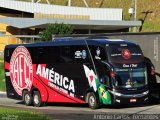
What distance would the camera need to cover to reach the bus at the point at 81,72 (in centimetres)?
2367

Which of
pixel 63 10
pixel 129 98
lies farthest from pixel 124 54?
pixel 63 10

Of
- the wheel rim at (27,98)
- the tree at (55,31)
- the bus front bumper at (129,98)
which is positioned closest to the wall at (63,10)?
the tree at (55,31)

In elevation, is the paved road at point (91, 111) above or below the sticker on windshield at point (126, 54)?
below

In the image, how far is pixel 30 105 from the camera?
28.2m

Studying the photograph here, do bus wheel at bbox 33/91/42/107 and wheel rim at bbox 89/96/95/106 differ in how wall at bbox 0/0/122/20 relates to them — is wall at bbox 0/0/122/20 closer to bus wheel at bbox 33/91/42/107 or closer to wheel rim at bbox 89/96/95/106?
bus wheel at bbox 33/91/42/107

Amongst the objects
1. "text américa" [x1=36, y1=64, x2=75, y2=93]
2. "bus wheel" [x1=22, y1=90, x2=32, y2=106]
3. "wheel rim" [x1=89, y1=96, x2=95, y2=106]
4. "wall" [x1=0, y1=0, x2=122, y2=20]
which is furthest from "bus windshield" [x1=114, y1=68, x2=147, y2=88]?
"wall" [x1=0, y1=0, x2=122, y2=20]

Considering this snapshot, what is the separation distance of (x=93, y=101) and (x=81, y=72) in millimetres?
1545

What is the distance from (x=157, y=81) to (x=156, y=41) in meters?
1.93

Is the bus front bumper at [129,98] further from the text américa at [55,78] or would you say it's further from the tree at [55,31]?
the tree at [55,31]

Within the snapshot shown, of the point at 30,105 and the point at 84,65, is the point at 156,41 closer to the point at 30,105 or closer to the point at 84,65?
the point at 84,65

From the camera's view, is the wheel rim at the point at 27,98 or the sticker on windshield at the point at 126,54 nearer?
the sticker on windshield at the point at 126,54

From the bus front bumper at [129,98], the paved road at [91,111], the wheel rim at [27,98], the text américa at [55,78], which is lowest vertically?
the wheel rim at [27,98]

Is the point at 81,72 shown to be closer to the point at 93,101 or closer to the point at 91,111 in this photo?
the point at 93,101

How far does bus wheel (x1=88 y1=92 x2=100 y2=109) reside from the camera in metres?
24.2
